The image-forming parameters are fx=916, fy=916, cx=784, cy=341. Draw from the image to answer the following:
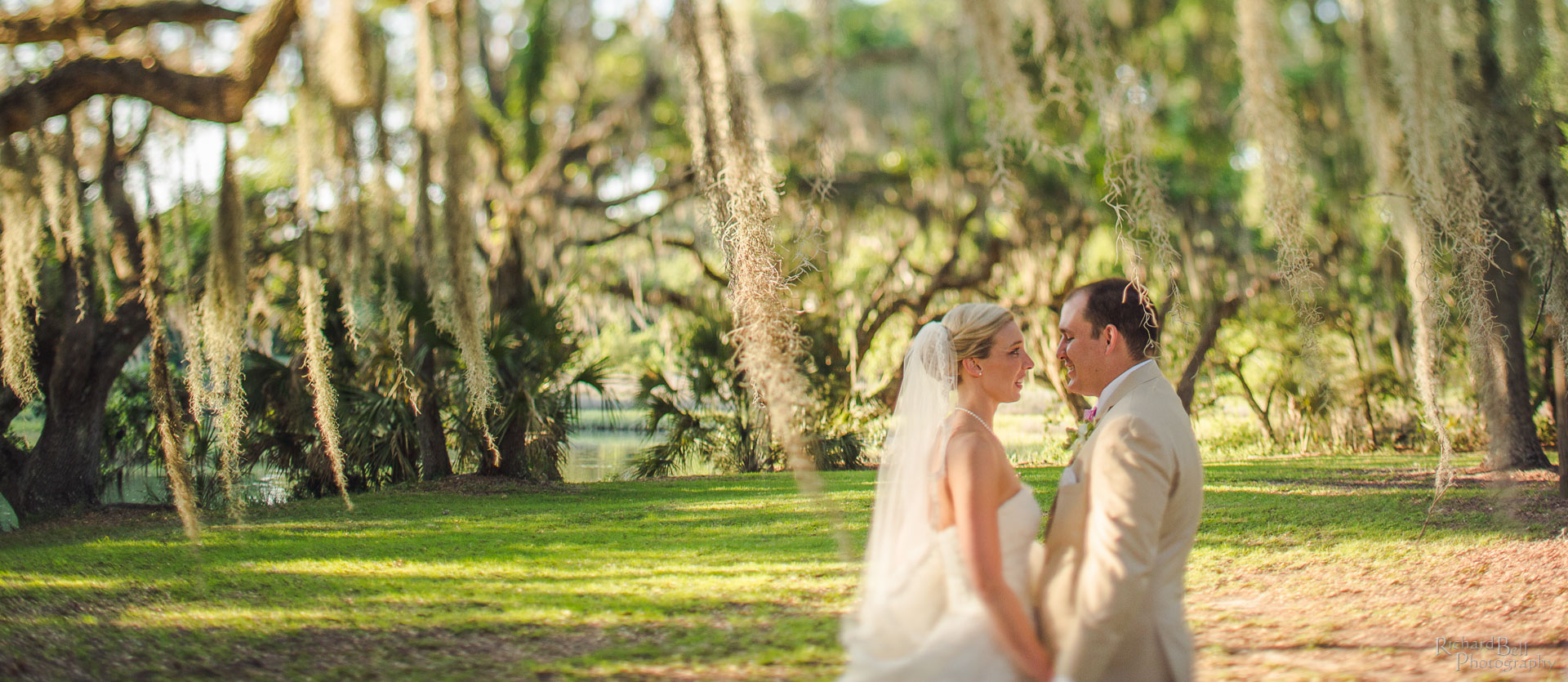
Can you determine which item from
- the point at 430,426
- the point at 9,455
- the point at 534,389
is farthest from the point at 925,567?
the point at 9,455

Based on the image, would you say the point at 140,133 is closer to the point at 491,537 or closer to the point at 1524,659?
the point at 491,537

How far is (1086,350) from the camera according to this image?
245 cm

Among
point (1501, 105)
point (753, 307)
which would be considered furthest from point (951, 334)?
point (1501, 105)

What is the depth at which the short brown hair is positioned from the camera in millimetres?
2385

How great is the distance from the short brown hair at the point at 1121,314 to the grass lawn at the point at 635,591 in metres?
1.79

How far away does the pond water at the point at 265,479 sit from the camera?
30.7 ft

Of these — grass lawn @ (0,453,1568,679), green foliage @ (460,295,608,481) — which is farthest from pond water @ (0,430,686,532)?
grass lawn @ (0,453,1568,679)

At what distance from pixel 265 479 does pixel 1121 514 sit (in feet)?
36.7

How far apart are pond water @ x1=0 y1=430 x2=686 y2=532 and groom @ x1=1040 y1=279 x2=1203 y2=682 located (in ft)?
25.5

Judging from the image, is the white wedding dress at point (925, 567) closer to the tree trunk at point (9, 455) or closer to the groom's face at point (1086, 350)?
the groom's face at point (1086, 350)

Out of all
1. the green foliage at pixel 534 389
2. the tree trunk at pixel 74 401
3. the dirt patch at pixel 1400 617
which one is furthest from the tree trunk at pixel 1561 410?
the tree trunk at pixel 74 401

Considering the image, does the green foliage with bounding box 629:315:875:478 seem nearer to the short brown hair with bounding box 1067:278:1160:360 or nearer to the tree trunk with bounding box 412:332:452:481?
the tree trunk with bounding box 412:332:452:481

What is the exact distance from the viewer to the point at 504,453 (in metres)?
10.3

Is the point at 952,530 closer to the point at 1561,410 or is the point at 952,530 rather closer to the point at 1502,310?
the point at 1561,410
